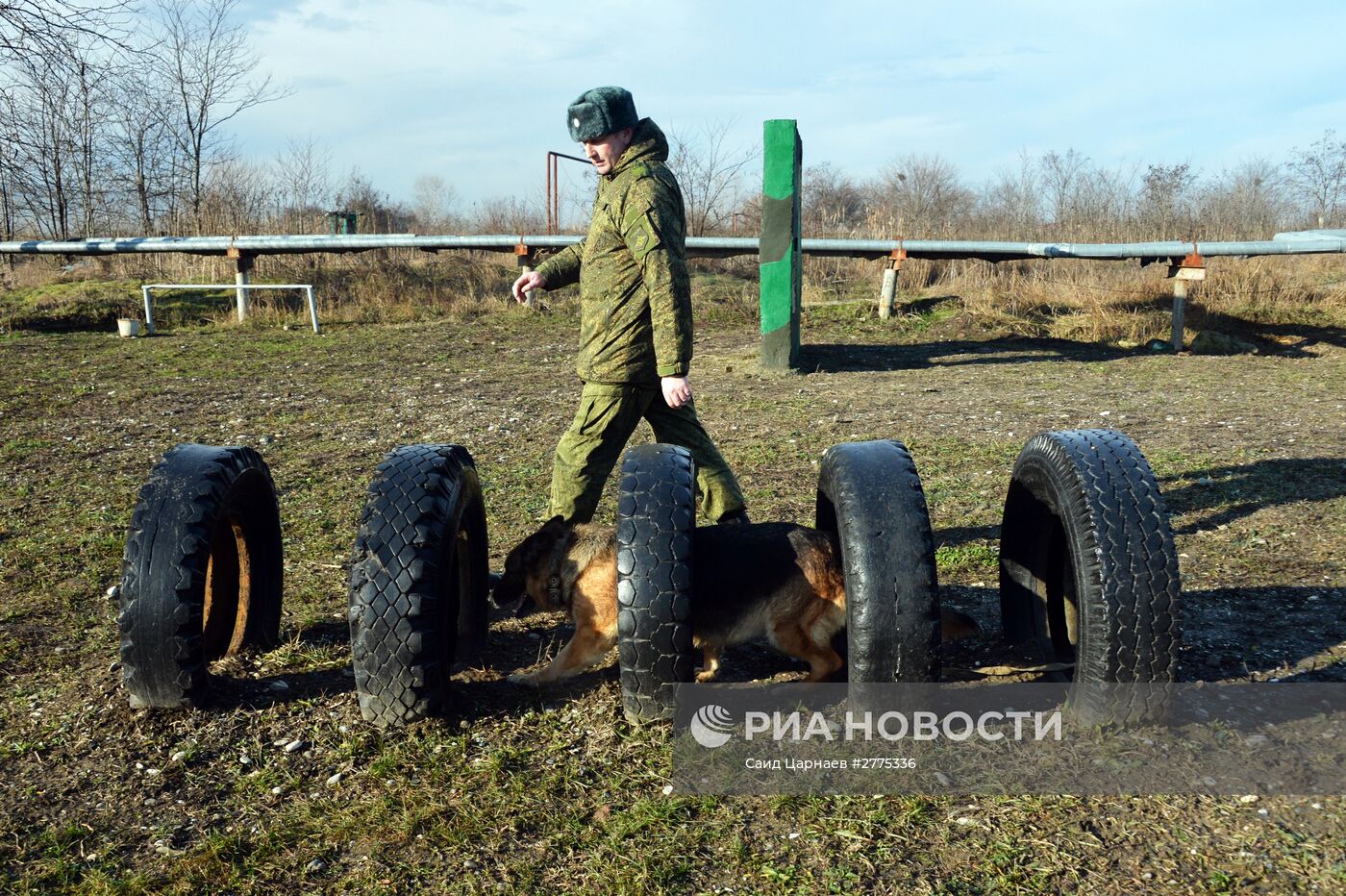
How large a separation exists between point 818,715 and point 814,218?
29.4 metres

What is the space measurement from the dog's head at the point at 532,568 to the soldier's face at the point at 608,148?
1562 millimetres

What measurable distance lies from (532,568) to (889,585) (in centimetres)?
152

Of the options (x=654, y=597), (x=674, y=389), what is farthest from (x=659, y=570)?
(x=674, y=389)

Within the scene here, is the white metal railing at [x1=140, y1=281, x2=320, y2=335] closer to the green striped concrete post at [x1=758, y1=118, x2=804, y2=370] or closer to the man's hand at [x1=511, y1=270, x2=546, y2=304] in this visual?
the green striped concrete post at [x1=758, y1=118, x2=804, y2=370]

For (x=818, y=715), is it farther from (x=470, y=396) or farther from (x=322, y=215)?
A: (x=322, y=215)

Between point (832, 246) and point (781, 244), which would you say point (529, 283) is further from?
point (832, 246)

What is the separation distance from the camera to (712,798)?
2980 millimetres

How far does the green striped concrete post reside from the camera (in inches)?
457

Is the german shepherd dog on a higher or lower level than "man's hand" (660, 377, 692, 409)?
lower

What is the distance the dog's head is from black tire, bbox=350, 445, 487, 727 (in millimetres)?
453

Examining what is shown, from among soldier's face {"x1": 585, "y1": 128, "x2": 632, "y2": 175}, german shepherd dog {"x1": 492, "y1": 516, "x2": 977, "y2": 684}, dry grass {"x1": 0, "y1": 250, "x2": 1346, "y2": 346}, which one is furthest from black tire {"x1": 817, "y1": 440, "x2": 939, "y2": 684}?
dry grass {"x1": 0, "y1": 250, "x2": 1346, "y2": 346}

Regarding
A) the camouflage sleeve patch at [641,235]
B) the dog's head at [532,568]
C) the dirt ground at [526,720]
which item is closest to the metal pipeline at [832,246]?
the dirt ground at [526,720]

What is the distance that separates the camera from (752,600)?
358cm

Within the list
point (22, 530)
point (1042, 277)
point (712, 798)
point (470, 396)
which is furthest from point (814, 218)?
point (712, 798)
